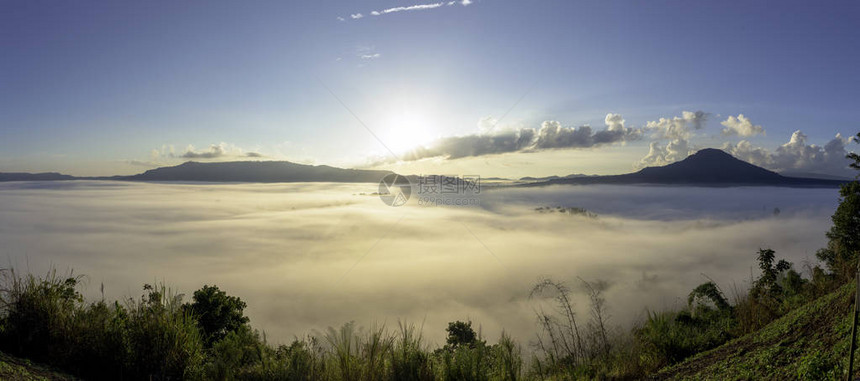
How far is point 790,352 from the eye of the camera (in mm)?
4984

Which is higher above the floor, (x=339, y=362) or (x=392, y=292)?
(x=339, y=362)

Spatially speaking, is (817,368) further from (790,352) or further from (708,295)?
(708,295)

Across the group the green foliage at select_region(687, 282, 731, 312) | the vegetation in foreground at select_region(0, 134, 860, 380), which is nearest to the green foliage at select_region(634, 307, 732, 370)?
the vegetation in foreground at select_region(0, 134, 860, 380)

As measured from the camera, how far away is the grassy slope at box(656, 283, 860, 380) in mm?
4192

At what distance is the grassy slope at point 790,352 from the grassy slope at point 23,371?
8084 mm

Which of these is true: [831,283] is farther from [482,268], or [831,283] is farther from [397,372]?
[482,268]

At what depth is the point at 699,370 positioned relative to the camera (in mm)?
5988

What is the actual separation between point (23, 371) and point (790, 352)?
30.3 feet

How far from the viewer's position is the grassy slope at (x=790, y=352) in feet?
13.8

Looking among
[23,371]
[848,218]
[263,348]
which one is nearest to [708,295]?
[848,218]

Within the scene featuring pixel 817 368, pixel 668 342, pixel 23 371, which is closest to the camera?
pixel 817 368

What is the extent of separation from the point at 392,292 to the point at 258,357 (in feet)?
564

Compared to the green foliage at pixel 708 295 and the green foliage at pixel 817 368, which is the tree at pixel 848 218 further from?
the green foliage at pixel 817 368

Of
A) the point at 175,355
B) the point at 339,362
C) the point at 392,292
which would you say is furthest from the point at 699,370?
the point at 392,292
